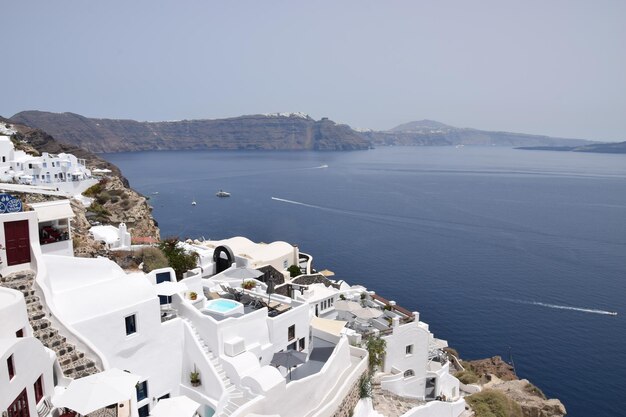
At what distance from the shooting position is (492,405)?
2750 cm

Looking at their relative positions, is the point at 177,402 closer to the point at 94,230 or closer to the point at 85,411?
the point at 85,411

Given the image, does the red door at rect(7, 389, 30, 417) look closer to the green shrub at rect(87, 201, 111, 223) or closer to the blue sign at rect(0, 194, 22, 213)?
the blue sign at rect(0, 194, 22, 213)

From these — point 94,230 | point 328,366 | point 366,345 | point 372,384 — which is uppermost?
point 94,230

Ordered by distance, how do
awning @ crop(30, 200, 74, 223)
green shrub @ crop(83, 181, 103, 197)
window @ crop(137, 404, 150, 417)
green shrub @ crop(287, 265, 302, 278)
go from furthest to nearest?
green shrub @ crop(83, 181, 103, 197) → green shrub @ crop(287, 265, 302, 278) → awning @ crop(30, 200, 74, 223) → window @ crop(137, 404, 150, 417)

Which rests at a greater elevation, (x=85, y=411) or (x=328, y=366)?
(x=85, y=411)

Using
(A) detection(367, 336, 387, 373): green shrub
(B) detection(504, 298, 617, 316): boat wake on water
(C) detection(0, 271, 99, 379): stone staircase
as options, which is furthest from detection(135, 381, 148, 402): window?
(B) detection(504, 298, 617, 316): boat wake on water

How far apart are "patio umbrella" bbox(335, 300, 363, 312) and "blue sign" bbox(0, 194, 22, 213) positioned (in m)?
19.5

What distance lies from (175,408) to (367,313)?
15.5m

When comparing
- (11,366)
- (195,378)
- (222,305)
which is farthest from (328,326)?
(11,366)

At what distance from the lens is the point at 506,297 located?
5650 cm

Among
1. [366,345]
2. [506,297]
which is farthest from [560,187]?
[366,345]

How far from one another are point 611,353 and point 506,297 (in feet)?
45.5

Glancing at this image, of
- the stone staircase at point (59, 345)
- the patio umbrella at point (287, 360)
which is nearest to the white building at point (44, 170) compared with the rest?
the stone staircase at point (59, 345)

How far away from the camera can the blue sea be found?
4456 cm
